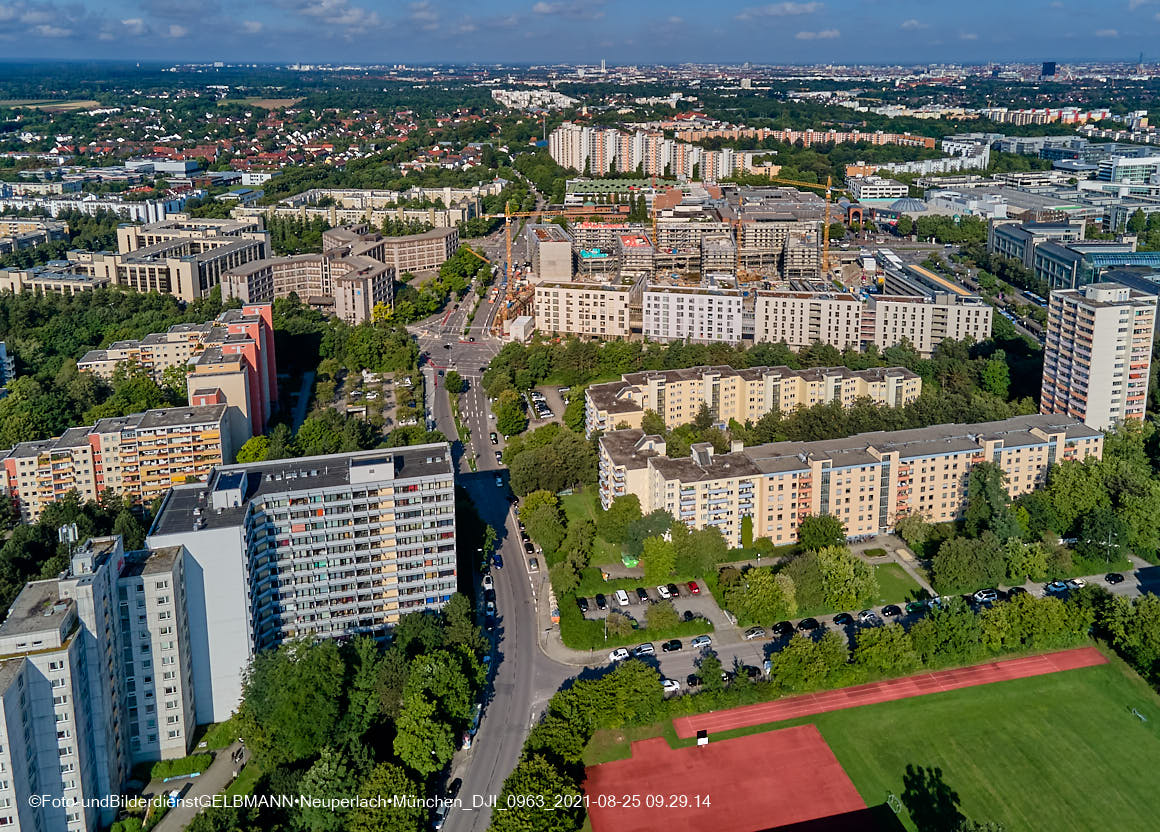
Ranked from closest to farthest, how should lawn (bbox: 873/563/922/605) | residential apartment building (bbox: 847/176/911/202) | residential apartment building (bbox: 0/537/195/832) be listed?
residential apartment building (bbox: 0/537/195/832), lawn (bbox: 873/563/922/605), residential apartment building (bbox: 847/176/911/202)

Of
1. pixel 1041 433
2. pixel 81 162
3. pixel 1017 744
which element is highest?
pixel 81 162

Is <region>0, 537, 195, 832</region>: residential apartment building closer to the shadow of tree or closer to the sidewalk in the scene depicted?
the sidewalk

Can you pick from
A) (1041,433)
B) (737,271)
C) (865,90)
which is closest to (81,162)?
(737,271)

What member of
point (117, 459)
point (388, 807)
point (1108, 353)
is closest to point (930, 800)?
point (388, 807)

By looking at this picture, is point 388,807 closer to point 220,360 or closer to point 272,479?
point 272,479

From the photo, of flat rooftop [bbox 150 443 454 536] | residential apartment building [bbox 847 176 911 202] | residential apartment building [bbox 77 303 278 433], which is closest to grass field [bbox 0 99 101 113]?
residential apartment building [bbox 847 176 911 202]

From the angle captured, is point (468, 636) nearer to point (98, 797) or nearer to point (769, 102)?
point (98, 797)
